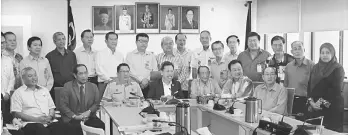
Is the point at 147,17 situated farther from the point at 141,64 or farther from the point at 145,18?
the point at 141,64

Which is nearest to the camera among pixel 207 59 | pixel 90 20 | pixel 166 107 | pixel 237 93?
pixel 166 107

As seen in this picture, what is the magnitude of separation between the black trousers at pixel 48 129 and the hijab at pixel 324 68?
3152 mm

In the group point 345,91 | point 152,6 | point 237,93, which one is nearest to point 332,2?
point 345,91

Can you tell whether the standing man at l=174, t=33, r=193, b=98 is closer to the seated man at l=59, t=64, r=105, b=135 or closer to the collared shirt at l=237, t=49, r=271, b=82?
the collared shirt at l=237, t=49, r=271, b=82

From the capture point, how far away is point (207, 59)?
20.0ft

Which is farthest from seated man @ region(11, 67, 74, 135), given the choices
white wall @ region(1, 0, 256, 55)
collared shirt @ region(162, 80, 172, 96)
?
white wall @ region(1, 0, 256, 55)

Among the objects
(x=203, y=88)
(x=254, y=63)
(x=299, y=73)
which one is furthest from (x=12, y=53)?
(x=299, y=73)

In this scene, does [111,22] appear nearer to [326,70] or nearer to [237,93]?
[237,93]

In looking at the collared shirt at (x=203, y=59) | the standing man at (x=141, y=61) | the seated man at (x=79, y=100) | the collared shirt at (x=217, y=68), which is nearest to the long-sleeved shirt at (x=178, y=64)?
the standing man at (x=141, y=61)

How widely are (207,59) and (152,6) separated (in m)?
2.21

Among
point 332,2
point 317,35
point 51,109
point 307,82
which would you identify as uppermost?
point 332,2

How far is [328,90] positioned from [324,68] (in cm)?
28

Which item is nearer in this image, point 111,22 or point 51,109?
point 51,109

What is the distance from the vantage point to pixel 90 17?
7430 millimetres
